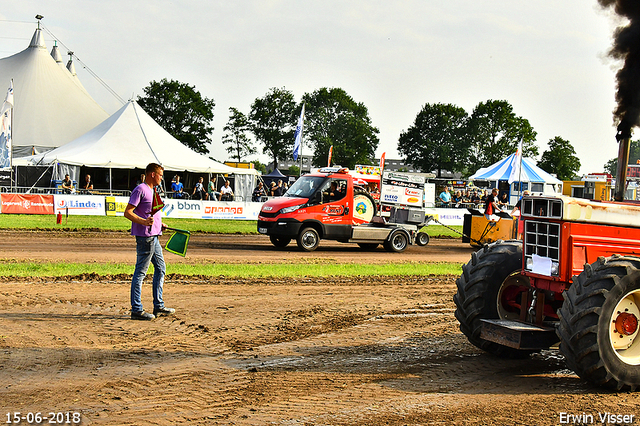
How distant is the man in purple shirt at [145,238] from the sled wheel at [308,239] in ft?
32.1

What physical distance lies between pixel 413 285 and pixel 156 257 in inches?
224

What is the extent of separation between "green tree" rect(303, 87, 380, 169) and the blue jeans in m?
81.3

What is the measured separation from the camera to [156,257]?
8539 mm

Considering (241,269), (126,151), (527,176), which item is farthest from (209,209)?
(527,176)

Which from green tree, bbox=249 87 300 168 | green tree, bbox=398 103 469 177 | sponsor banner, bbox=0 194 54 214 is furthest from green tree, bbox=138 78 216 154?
sponsor banner, bbox=0 194 54 214

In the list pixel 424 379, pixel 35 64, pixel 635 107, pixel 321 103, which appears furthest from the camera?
pixel 321 103

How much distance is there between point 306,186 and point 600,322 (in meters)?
13.6

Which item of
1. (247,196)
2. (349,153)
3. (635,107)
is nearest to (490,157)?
(349,153)

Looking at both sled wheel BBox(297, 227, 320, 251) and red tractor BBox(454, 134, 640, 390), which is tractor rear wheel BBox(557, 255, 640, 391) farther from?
sled wheel BBox(297, 227, 320, 251)

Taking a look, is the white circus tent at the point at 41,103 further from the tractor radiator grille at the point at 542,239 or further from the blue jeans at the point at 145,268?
the tractor radiator grille at the point at 542,239

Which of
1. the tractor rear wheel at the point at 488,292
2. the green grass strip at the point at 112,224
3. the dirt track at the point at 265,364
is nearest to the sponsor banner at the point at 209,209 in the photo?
the green grass strip at the point at 112,224

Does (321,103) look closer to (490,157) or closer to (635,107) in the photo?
(490,157)

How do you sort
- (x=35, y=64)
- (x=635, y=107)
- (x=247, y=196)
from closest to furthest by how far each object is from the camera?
(x=635, y=107)
(x=247, y=196)
(x=35, y=64)

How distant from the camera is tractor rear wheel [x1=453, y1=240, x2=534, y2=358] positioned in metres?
6.79
